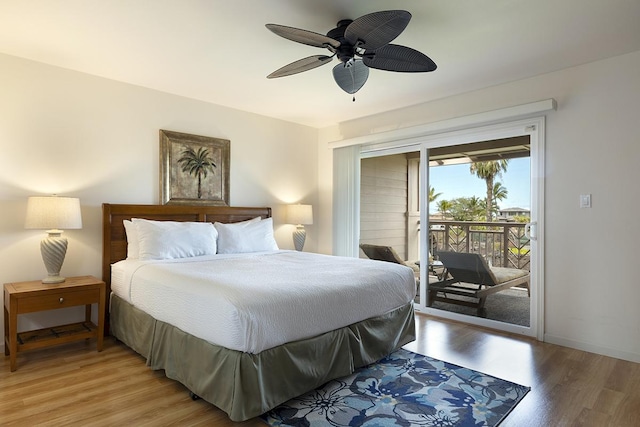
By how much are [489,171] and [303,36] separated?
2576mm

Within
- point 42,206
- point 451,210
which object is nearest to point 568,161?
point 451,210

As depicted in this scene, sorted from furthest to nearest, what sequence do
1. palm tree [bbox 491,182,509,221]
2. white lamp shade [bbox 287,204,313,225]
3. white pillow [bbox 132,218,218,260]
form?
white lamp shade [bbox 287,204,313,225] → palm tree [bbox 491,182,509,221] → white pillow [bbox 132,218,218,260]

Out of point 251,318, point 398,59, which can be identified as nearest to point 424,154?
point 398,59

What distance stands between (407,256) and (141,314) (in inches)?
117

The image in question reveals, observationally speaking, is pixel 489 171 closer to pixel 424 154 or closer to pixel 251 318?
pixel 424 154

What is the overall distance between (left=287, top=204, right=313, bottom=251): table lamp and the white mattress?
4.61ft

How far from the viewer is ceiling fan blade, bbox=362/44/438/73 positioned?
2.26m

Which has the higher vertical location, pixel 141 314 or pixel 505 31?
pixel 505 31

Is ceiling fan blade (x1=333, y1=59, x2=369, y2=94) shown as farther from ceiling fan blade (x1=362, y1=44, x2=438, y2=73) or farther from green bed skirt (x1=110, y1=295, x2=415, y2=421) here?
green bed skirt (x1=110, y1=295, x2=415, y2=421)

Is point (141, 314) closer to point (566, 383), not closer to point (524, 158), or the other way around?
point (566, 383)

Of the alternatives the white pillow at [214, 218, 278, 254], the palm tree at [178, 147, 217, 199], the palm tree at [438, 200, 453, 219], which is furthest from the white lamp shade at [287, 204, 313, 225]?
the palm tree at [438, 200, 453, 219]

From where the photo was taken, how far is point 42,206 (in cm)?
285

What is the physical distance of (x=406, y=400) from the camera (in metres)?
2.27

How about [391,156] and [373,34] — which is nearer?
[373,34]
